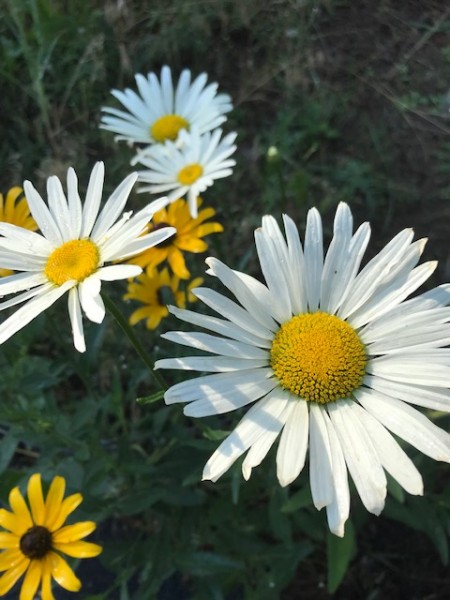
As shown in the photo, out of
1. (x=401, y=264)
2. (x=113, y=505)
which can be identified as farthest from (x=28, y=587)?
(x=401, y=264)

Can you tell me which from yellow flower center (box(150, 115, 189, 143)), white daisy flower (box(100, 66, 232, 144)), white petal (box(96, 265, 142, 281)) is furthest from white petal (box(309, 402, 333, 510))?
yellow flower center (box(150, 115, 189, 143))

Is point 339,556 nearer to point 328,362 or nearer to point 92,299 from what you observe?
point 328,362

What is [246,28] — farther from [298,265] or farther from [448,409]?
[448,409]

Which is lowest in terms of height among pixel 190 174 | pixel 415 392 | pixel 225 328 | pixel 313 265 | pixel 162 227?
pixel 415 392

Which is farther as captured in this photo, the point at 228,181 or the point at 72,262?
the point at 228,181

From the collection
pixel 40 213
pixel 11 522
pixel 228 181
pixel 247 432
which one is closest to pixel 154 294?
pixel 40 213

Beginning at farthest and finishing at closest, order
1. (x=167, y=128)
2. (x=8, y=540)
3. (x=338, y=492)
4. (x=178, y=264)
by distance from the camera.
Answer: (x=167, y=128), (x=178, y=264), (x=8, y=540), (x=338, y=492)

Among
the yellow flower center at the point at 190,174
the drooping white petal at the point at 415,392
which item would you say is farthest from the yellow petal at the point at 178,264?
the drooping white petal at the point at 415,392

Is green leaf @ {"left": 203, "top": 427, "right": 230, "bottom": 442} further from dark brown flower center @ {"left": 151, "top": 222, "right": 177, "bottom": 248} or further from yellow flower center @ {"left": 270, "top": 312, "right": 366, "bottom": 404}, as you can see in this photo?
dark brown flower center @ {"left": 151, "top": 222, "right": 177, "bottom": 248}
